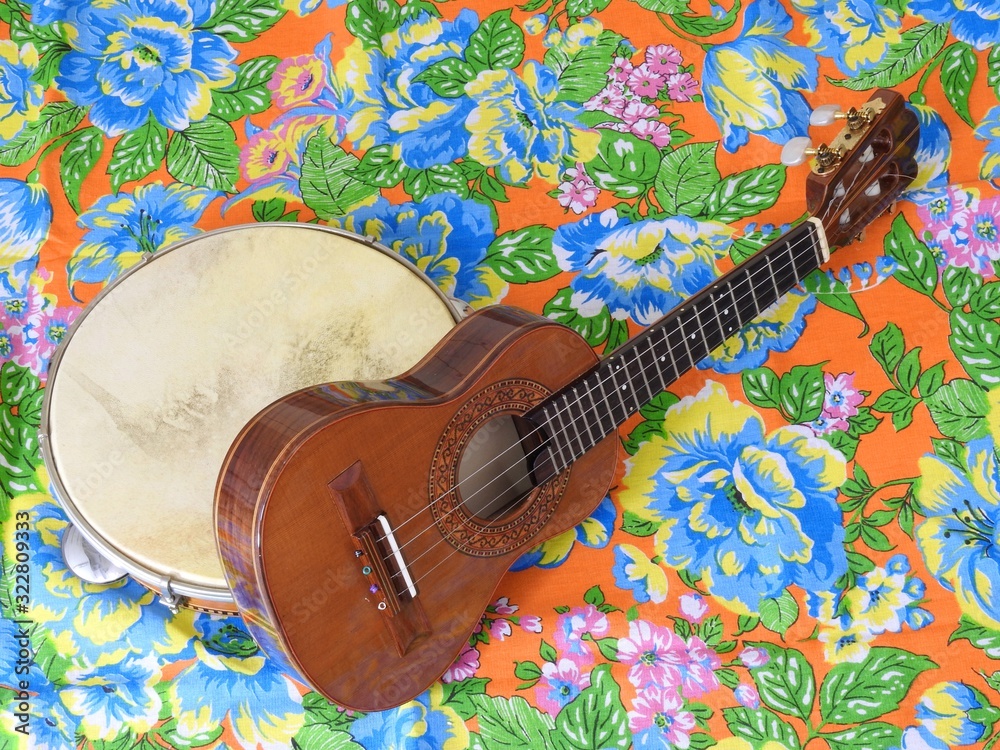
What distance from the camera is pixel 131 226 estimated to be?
126 centimetres

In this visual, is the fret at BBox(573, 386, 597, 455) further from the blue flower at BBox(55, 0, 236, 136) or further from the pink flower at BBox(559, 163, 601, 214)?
the blue flower at BBox(55, 0, 236, 136)

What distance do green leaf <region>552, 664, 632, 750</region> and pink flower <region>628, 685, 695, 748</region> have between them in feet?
0.06

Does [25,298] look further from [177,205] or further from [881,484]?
[881,484]

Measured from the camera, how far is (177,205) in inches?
50.0

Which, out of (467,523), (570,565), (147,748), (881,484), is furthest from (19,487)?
(881,484)

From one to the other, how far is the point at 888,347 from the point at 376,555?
2.73 feet

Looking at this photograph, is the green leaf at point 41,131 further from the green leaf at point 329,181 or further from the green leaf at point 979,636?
the green leaf at point 979,636

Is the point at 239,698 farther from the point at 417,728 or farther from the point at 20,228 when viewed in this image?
the point at 20,228

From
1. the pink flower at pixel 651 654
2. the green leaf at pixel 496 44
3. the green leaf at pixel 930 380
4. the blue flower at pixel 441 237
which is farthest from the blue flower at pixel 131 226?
the green leaf at pixel 930 380

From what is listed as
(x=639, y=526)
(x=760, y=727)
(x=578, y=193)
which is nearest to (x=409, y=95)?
(x=578, y=193)

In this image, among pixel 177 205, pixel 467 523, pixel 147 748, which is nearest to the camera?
pixel 467 523

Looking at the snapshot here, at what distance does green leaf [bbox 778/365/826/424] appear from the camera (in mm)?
1259

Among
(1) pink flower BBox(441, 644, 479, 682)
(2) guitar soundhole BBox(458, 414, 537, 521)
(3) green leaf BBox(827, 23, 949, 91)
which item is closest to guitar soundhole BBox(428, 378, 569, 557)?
(2) guitar soundhole BBox(458, 414, 537, 521)

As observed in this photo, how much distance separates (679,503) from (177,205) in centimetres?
88
